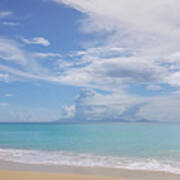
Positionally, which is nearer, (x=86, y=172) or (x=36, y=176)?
(x=36, y=176)

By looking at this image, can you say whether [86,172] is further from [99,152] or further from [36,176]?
[99,152]

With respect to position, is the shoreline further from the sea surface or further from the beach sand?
the sea surface

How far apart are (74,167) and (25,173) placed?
162 centimetres

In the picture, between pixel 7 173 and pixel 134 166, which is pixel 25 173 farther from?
pixel 134 166

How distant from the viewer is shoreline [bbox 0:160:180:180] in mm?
5492

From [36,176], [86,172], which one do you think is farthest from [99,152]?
[36,176]

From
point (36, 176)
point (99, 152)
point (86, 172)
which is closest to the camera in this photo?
point (36, 176)

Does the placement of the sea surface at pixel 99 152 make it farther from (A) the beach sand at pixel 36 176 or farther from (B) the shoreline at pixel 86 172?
(A) the beach sand at pixel 36 176

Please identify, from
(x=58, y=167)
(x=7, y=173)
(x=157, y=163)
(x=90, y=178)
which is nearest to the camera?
(x=90, y=178)

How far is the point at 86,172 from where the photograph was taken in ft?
20.0

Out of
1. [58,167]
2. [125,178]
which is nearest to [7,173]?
[58,167]

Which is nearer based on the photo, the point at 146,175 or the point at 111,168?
the point at 146,175

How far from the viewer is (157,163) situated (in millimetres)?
7688

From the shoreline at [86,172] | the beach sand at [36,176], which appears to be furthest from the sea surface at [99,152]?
the beach sand at [36,176]
